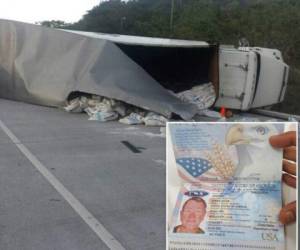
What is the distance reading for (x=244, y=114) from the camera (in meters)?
12.7

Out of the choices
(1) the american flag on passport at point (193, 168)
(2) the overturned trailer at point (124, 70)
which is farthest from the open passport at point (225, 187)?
(2) the overturned trailer at point (124, 70)

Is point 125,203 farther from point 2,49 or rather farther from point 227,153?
point 2,49

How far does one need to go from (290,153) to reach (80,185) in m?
3.92

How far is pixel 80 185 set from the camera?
6.54 meters

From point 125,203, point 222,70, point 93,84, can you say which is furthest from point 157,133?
point 125,203

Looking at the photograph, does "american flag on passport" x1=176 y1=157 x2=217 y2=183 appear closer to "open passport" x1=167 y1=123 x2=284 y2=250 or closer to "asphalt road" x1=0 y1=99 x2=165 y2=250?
"open passport" x1=167 y1=123 x2=284 y2=250

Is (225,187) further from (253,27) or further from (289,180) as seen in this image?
(253,27)

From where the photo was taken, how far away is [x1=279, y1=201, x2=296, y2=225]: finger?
9.45 ft

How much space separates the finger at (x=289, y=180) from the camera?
291cm

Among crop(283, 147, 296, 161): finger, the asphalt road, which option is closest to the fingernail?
crop(283, 147, 296, 161): finger

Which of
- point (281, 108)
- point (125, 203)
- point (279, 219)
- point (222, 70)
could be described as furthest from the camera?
point (281, 108)

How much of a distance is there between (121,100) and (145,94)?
1.49 feet

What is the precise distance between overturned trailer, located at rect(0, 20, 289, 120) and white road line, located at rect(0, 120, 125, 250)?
10.2 feet

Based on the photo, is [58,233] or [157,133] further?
[157,133]
